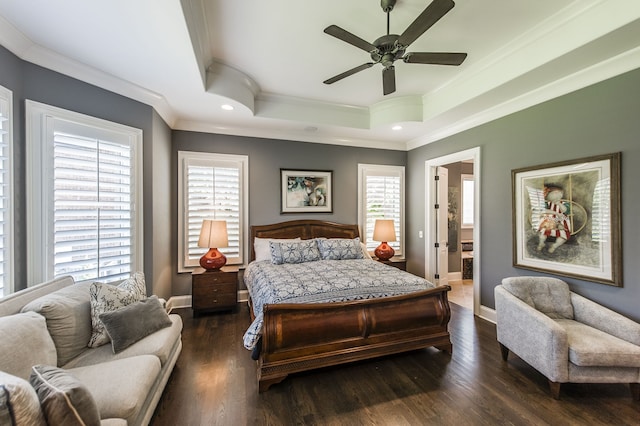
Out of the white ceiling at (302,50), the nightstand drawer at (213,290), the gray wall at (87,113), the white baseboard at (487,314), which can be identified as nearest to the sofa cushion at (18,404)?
the gray wall at (87,113)

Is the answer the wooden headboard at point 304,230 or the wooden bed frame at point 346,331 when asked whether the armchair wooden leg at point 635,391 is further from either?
the wooden headboard at point 304,230

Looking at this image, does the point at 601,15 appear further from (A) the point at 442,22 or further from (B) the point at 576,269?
(B) the point at 576,269

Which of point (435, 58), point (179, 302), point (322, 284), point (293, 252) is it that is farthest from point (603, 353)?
point (179, 302)

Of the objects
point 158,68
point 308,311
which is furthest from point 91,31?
point 308,311

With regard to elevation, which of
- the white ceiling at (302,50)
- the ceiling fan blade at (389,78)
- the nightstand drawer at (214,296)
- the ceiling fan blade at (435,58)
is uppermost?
the white ceiling at (302,50)

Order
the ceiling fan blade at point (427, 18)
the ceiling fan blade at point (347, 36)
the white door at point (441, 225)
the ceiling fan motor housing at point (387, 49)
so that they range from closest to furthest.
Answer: the ceiling fan blade at point (427, 18) → the ceiling fan blade at point (347, 36) → the ceiling fan motor housing at point (387, 49) → the white door at point (441, 225)

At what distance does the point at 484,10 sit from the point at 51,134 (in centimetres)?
379

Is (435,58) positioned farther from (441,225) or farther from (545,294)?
(441,225)

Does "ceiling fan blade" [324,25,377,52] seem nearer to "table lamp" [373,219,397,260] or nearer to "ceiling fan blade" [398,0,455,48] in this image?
"ceiling fan blade" [398,0,455,48]

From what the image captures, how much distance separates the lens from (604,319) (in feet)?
Result: 7.29

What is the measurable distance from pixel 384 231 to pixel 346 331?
239 cm

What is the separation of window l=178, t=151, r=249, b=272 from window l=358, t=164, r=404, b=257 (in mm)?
2104

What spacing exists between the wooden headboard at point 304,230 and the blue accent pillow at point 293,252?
1.43 ft

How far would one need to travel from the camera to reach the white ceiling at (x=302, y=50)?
1.93 metres
